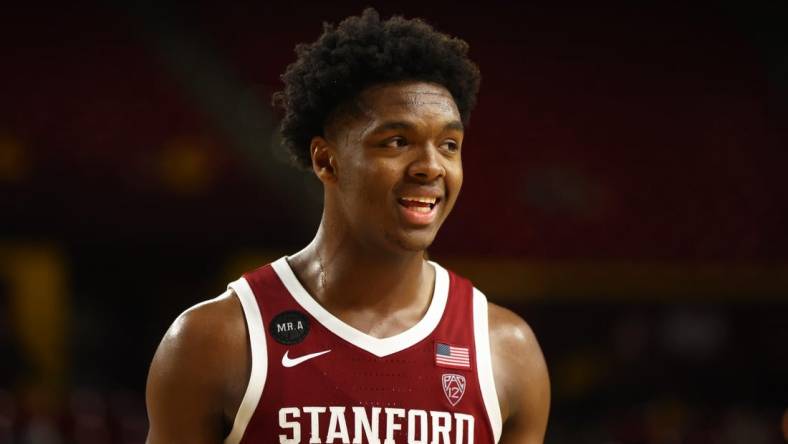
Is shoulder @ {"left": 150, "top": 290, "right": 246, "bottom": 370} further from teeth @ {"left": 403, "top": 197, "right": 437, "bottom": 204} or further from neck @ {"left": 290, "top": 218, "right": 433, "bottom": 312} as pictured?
teeth @ {"left": 403, "top": 197, "right": 437, "bottom": 204}

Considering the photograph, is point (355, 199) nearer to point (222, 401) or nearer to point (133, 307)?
point (222, 401)

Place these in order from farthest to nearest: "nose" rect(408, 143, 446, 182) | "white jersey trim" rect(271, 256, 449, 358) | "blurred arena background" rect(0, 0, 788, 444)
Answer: "blurred arena background" rect(0, 0, 788, 444) < "white jersey trim" rect(271, 256, 449, 358) < "nose" rect(408, 143, 446, 182)

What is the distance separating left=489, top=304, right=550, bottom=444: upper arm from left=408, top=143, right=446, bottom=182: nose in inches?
17.6

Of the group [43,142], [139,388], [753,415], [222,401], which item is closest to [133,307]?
[139,388]

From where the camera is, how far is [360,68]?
264 centimetres

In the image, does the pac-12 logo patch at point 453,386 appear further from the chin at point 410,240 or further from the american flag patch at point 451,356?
the chin at point 410,240

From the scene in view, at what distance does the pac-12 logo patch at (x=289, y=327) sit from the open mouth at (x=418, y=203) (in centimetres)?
36

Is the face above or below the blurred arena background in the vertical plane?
below

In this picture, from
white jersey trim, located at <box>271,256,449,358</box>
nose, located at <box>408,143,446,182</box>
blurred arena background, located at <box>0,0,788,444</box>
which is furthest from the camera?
blurred arena background, located at <box>0,0,788,444</box>

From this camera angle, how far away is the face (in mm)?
2557

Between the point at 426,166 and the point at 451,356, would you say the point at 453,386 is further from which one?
the point at 426,166

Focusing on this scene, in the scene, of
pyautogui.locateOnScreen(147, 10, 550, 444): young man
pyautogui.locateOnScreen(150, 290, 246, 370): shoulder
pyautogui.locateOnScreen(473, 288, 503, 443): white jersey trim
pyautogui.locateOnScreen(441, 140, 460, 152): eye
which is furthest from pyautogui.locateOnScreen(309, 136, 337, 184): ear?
pyautogui.locateOnScreen(473, 288, 503, 443): white jersey trim

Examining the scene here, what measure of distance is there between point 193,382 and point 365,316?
1.36 ft

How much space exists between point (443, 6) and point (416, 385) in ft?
24.9
